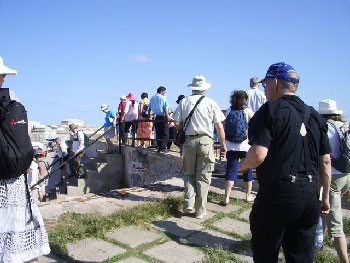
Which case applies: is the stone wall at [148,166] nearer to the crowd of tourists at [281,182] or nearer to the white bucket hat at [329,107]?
the white bucket hat at [329,107]

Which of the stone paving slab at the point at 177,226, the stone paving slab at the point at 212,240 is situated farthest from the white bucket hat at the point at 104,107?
the stone paving slab at the point at 212,240

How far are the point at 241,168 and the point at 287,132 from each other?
0.46 metres

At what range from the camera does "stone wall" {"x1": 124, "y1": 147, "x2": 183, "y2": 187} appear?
7.56 meters

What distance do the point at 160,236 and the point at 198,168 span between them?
1.12 m

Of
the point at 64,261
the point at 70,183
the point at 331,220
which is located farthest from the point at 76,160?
the point at 331,220

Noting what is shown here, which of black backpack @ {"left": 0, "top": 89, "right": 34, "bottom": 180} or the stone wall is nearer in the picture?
black backpack @ {"left": 0, "top": 89, "right": 34, "bottom": 180}

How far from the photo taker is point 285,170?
6.73 feet

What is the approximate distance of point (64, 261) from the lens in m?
2.94

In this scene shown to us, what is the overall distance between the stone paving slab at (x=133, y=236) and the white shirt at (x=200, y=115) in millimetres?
1427

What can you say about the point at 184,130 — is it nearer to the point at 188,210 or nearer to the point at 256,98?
the point at 188,210

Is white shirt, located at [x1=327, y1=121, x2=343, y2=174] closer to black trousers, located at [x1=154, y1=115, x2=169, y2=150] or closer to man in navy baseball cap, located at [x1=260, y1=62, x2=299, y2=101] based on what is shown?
man in navy baseball cap, located at [x1=260, y1=62, x2=299, y2=101]

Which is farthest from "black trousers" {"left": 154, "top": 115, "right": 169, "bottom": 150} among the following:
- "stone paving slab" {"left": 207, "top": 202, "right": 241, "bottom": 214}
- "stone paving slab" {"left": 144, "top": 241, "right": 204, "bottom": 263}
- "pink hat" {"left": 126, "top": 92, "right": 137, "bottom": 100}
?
"stone paving slab" {"left": 144, "top": 241, "right": 204, "bottom": 263}

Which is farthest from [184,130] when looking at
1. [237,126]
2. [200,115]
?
[237,126]

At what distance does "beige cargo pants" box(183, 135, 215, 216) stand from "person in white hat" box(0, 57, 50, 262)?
2138 mm
